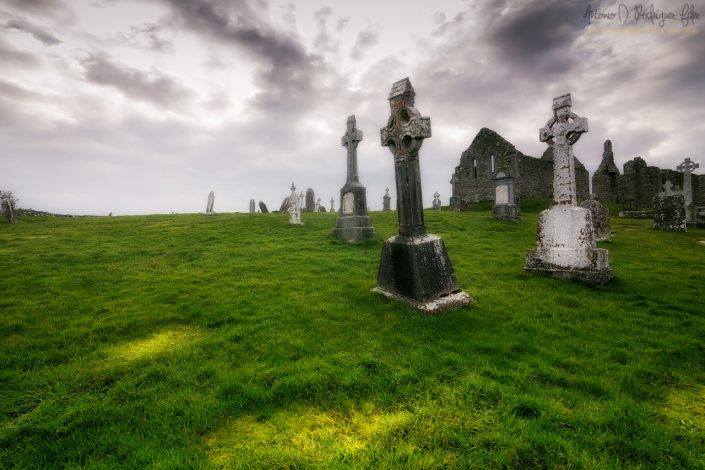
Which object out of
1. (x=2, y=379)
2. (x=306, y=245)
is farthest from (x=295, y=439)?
(x=306, y=245)

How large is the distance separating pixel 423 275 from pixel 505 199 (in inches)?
580

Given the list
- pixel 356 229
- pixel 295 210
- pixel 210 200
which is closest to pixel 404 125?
pixel 356 229

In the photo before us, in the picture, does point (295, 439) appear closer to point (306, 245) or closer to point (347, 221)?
point (306, 245)

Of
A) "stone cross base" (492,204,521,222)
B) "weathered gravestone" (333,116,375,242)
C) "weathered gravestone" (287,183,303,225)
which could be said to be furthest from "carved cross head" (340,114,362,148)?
"stone cross base" (492,204,521,222)

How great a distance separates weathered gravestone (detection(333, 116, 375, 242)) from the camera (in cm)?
1204

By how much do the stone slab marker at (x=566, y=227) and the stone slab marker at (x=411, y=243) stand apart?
10.0 ft

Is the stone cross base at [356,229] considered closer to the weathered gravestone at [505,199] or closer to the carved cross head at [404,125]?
the carved cross head at [404,125]

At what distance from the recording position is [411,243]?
529cm

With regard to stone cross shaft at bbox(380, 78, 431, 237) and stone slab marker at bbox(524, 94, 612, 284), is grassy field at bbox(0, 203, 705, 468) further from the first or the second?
stone cross shaft at bbox(380, 78, 431, 237)

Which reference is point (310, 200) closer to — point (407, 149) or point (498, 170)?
point (498, 170)

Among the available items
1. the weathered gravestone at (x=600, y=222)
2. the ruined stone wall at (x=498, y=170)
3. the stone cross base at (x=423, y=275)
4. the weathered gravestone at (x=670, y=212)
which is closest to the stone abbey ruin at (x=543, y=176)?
the ruined stone wall at (x=498, y=170)

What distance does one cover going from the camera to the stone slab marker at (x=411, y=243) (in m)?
5.13

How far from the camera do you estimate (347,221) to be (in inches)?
484

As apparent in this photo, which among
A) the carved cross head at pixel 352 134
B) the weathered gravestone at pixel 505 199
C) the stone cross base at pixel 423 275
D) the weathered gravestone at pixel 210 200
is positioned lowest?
the stone cross base at pixel 423 275
